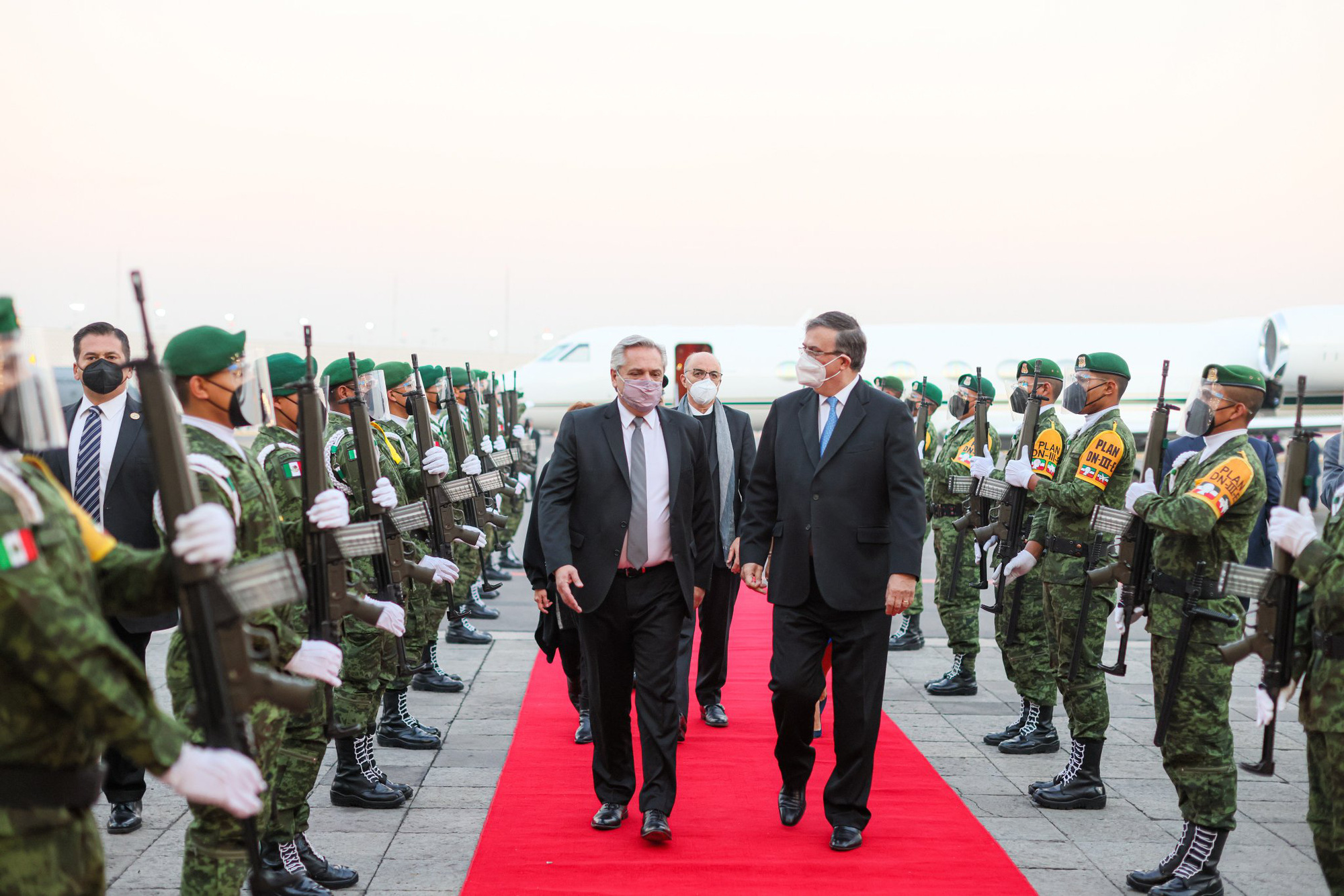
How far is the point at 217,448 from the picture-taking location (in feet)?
10.3

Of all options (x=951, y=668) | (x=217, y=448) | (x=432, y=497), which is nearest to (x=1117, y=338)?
(x=951, y=668)

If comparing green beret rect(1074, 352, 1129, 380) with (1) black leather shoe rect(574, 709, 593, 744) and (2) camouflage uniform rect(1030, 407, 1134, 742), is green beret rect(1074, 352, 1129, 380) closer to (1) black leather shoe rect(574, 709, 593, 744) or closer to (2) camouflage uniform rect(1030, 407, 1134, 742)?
(2) camouflage uniform rect(1030, 407, 1134, 742)

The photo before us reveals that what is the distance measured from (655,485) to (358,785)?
1985 mm

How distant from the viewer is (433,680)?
289 inches

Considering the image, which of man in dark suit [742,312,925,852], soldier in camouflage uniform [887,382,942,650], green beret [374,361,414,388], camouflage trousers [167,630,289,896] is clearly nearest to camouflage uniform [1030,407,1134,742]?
man in dark suit [742,312,925,852]

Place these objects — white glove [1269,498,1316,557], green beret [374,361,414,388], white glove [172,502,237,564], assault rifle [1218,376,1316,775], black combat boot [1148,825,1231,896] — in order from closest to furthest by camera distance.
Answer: white glove [172,502,237,564], white glove [1269,498,1316,557], assault rifle [1218,376,1316,775], black combat boot [1148,825,1231,896], green beret [374,361,414,388]

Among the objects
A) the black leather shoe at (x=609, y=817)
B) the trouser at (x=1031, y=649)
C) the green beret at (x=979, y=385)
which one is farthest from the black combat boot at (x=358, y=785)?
the green beret at (x=979, y=385)

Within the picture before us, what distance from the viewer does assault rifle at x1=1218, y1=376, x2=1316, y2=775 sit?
348 centimetres

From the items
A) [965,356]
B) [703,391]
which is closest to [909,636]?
[703,391]

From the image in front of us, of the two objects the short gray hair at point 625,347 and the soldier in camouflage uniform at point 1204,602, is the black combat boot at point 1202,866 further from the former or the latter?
the short gray hair at point 625,347

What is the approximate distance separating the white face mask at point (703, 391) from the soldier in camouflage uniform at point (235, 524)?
11.2 feet

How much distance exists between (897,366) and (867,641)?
16.6m

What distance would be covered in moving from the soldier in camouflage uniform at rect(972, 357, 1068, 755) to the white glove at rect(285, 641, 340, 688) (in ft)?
13.1

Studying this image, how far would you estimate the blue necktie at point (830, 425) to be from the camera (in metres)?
4.75
